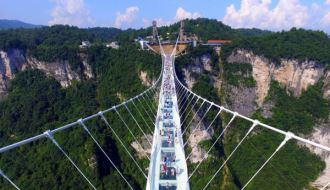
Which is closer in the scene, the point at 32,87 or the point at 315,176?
the point at 315,176

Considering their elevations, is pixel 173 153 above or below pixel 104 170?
above

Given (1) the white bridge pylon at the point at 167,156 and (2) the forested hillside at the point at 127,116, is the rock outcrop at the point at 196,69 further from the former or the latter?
(1) the white bridge pylon at the point at 167,156

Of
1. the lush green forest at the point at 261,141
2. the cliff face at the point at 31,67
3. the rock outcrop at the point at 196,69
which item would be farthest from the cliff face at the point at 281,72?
the cliff face at the point at 31,67

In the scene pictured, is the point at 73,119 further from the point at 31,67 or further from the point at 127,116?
the point at 31,67

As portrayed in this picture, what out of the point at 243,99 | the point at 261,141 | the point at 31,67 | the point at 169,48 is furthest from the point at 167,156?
the point at 169,48

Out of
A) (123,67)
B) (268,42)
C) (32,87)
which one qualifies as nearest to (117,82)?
(123,67)

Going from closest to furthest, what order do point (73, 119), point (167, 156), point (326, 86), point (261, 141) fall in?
point (167, 156), point (73, 119), point (326, 86), point (261, 141)

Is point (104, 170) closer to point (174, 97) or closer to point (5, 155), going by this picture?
point (5, 155)

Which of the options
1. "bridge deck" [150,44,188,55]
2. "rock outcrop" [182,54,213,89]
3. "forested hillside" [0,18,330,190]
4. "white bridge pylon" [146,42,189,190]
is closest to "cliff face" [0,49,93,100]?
"forested hillside" [0,18,330,190]
